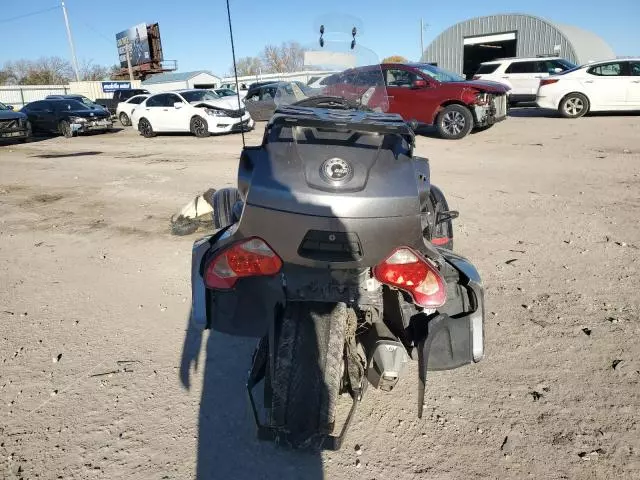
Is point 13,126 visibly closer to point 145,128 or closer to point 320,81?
point 145,128

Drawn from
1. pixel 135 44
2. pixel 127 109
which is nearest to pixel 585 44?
pixel 127 109

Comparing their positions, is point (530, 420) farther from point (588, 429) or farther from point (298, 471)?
point (298, 471)

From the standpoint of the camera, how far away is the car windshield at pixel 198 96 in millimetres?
15594

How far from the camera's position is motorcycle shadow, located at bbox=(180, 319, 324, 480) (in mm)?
2029

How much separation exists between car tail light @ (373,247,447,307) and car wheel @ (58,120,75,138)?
18.6m

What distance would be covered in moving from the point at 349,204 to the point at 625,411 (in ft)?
5.99

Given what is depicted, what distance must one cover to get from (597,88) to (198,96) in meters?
12.5

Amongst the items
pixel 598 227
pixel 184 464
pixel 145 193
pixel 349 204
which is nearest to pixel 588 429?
pixel 349 204

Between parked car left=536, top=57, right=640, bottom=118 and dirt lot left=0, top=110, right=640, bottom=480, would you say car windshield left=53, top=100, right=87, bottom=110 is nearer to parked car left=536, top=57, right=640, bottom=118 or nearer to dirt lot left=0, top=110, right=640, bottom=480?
dirt lot left=0, top=110, right=640, bottom=480

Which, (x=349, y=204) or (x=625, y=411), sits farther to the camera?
(x=625, y=411)

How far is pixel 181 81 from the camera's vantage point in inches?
1849

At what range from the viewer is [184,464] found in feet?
6.78

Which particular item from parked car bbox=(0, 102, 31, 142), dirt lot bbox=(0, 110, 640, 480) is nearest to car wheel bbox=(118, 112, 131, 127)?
parked car bbox=(0, 102, 31, 142)

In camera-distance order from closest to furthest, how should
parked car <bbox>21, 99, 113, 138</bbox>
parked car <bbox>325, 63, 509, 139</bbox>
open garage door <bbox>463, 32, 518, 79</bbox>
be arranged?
parked car <bbox>325, 63, 509, 139</bbox>
parked car <bbox>21, 99, 113, 138</bbox>
open garage door <bbox>463, 32, 518, 79</bbox>
